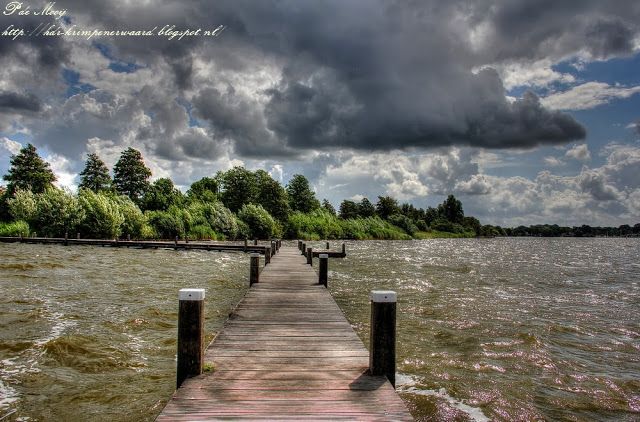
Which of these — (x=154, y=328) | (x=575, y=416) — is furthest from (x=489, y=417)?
(x=154, y=328)

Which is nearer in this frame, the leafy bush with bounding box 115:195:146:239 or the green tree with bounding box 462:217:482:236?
the leafy bush with bounding box 115:195:146:239

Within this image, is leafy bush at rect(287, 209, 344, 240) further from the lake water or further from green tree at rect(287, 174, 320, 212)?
the lake water

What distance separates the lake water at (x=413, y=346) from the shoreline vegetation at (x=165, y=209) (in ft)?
85.4

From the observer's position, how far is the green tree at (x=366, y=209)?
108438 mm

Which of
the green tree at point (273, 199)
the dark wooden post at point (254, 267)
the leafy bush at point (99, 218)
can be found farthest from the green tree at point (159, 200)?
the dark wooden post at point (254, 267)

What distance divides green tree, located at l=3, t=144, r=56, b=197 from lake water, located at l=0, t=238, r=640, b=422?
2103 inches

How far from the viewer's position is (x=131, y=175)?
3014 inches

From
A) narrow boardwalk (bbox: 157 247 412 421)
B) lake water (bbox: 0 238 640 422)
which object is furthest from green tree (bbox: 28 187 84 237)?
narrow boardwalk (bbox: 157 247 412 421)

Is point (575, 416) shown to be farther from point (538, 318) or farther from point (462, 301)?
point (462, 301)

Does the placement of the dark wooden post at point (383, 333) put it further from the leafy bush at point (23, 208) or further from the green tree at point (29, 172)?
the green tree at point (29, 172)

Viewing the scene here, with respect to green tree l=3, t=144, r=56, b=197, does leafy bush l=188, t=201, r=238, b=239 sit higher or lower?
lower

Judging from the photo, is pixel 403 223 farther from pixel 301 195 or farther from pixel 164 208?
pixel 164 208

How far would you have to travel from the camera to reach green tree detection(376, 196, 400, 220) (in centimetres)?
11319

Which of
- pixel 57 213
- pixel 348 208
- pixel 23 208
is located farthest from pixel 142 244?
pixel 348 208
